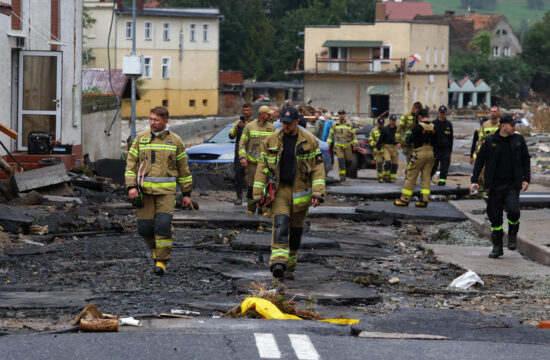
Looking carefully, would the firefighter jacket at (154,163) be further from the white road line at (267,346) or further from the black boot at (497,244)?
the black boot at (497,244)

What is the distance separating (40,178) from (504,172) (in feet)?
27.7

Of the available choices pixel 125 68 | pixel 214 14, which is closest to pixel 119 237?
pixel 125 68

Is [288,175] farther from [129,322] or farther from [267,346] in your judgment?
[267,346]

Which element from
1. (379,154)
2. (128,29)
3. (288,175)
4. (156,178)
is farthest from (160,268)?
(128,29)

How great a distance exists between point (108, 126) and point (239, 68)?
2947 inches

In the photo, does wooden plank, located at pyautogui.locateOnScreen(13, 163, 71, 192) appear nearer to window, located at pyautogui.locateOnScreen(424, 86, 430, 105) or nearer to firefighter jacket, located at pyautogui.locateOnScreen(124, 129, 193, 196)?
firefighter jacket, located at pyautogui.locateOnScreen(124, 129, 193, 196)

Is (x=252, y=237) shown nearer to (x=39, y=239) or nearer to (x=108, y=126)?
Result: (x=39, y=239)

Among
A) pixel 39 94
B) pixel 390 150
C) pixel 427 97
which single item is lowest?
pixel 390 150

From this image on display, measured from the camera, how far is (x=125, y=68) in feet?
97.9

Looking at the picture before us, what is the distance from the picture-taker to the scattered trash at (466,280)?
10531mm

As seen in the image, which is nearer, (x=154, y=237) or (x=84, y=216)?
(x=154, y=237)

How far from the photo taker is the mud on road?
887cm

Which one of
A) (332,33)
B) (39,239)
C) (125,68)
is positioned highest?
(332,33)

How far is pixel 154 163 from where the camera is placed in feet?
34.7
